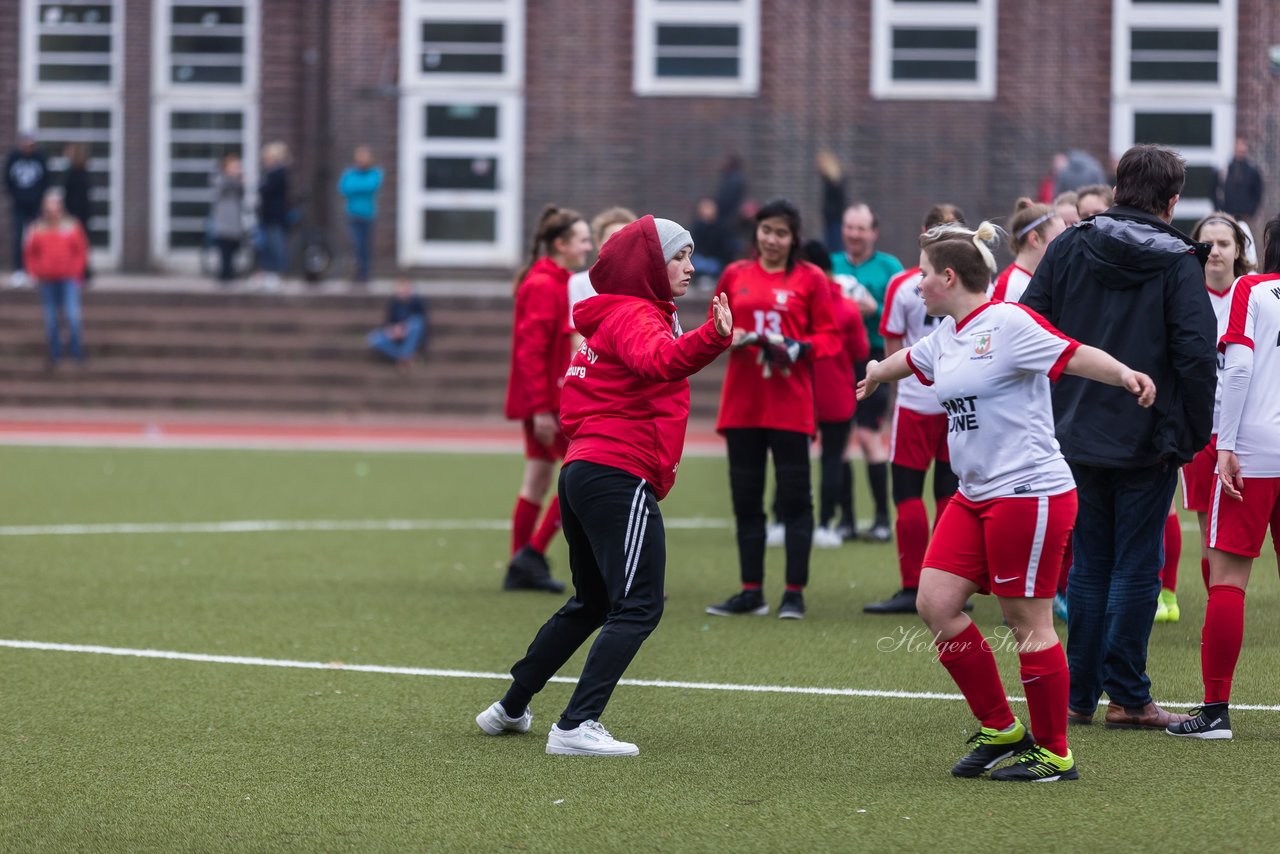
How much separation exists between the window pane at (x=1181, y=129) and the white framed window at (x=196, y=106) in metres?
13.0

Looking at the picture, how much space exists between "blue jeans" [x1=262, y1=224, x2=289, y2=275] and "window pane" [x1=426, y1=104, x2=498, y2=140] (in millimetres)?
3066

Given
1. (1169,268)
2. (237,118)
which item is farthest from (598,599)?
(237,118)

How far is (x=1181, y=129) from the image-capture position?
2634 centimetres

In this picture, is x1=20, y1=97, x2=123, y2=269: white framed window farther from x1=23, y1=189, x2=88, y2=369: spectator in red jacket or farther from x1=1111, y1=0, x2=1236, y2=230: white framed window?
x1=1111, y1=0, x2=1236, y2=230: white framed window

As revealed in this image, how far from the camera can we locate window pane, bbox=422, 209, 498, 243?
89.1 ft

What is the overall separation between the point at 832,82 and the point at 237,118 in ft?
29.5

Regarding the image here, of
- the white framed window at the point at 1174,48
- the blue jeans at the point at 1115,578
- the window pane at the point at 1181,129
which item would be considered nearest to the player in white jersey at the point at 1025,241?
the blue jeans at the point at 1115,578

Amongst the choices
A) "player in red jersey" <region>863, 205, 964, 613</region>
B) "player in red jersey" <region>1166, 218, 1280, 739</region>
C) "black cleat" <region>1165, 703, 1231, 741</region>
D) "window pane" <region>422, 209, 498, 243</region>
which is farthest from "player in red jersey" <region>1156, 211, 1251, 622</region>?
"window pane" <region>422, 209, 498, 243</region>

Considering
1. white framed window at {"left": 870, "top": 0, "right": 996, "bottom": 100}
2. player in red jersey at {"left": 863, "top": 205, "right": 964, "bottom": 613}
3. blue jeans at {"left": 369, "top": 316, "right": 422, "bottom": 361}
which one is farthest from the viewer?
white framed window at {"left": 870, "top": 0, "right": 996, "bottom": 100}

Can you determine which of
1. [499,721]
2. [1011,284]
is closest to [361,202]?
[1011,284]

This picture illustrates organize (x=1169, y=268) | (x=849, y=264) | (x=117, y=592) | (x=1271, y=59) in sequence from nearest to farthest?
(x=1169, y=268) < (x=117, y=592) < (x=849, y=264) < (x=1271, y=59)

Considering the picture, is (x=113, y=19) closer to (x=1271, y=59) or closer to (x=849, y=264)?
(x=1271, y=59)

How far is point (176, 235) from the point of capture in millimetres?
28516

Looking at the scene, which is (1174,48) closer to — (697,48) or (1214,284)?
(697,48)
